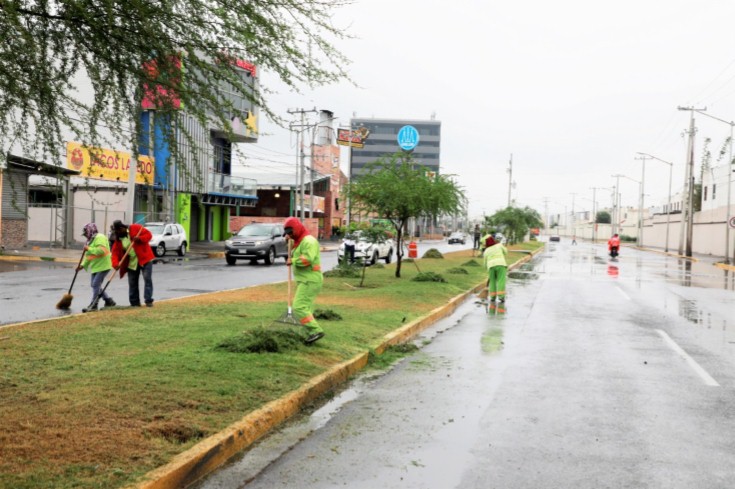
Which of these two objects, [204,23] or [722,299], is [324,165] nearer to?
[722,299]

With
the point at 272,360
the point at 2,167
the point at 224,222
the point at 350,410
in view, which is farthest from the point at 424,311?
the point at 224,222

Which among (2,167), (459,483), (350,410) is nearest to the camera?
(459,483)

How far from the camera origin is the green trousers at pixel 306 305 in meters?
8.84

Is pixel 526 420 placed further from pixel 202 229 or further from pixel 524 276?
pixel 202 229

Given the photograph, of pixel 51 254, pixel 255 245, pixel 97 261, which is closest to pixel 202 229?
pixel 51 254

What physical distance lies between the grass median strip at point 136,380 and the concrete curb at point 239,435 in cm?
9

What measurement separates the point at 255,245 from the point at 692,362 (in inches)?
860

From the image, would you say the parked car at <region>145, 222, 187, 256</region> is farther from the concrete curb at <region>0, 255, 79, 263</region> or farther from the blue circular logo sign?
the blue circular logo sign

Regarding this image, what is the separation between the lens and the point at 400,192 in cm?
1984

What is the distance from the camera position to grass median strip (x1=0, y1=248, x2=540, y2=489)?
14.7 ft

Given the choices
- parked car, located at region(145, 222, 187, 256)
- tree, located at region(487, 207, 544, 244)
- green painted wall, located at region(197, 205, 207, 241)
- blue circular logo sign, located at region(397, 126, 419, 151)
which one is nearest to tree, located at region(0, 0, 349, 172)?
parked car, located at region(145, 222, 187, 256)

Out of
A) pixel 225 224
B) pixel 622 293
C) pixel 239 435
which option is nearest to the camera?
pixel 239 435

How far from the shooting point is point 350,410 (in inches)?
257

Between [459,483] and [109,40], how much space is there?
3923mm
